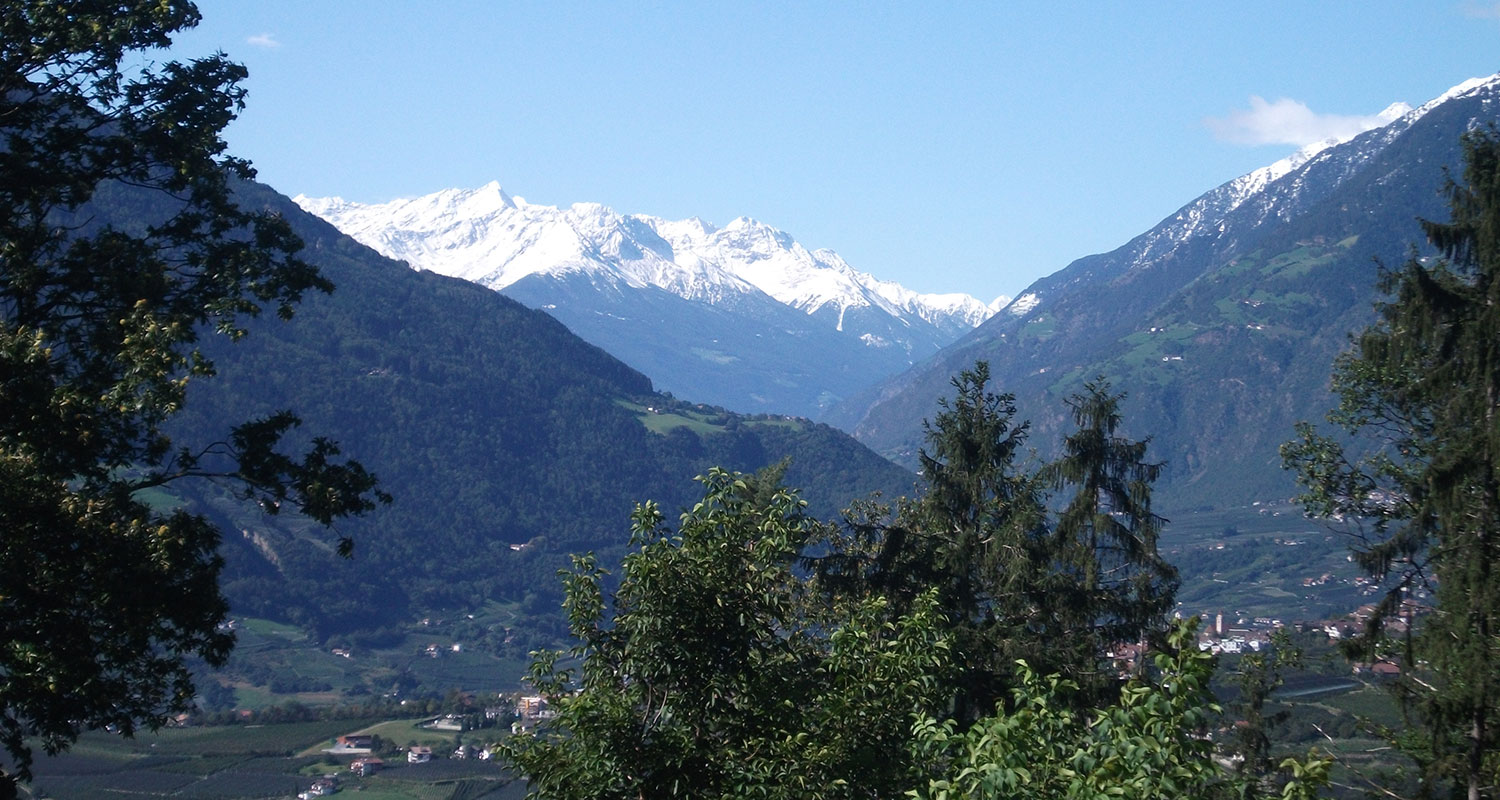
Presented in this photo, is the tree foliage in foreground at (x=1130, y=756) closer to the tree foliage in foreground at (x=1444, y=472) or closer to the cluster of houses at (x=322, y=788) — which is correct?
the tree foliage in foreground at (x=1444, y=472)

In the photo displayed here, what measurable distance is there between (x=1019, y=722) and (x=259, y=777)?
160 ft

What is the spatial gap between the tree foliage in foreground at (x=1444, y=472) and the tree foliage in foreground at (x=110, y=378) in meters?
12.7

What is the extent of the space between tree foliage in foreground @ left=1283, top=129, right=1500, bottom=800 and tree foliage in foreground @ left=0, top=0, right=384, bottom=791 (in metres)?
12.7

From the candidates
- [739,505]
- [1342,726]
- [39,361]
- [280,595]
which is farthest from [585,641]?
[280,595]

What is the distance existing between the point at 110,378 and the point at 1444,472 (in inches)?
592

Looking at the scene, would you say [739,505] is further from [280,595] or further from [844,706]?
[280,595]

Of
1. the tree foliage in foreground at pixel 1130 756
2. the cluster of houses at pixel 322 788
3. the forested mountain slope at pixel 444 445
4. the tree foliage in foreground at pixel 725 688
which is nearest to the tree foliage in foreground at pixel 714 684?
the tree foliage in foreground at pixel 725 688

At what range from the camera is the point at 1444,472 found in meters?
14.7

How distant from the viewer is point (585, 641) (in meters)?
9.71

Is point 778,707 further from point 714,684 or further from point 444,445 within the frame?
point 444,445

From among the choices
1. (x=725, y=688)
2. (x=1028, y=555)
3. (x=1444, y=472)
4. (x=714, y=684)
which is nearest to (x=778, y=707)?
(x=725, y=688)

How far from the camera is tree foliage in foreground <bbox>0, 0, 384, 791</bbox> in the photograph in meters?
9.97

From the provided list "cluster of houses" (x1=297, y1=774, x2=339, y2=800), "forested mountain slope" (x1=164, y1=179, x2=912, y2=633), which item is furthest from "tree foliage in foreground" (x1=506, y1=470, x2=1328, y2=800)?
"forested mountain slope" (x1=164, y1=179, x2=912, y2=633)

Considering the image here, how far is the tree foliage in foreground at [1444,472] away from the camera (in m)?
14.3
